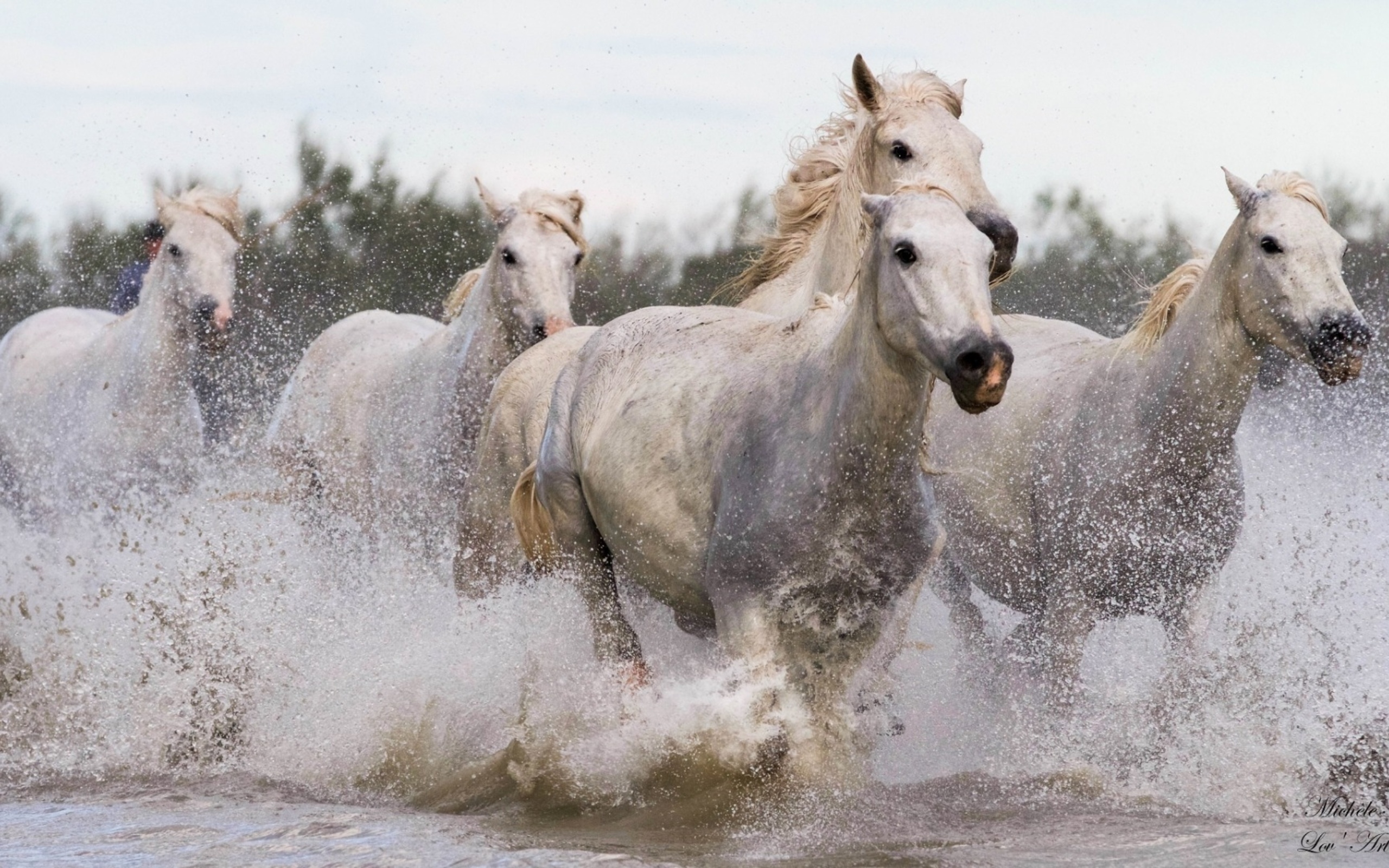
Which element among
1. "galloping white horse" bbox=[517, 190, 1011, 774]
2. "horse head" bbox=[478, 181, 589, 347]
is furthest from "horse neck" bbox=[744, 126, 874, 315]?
"horse head" bbox=[478, 181, 589, 347]

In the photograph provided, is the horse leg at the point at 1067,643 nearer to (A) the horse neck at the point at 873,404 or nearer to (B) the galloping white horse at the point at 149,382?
(A) the horse neck at the point at 873,404

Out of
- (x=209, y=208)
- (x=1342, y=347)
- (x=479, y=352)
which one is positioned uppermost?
(x=209, y=208)

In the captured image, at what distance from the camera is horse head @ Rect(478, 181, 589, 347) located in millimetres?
7629

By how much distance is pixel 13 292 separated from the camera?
2300 centimetres

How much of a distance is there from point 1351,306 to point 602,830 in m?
2.62

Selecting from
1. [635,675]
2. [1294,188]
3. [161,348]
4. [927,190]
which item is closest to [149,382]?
[161,348]

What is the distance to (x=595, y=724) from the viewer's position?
529 centimetres

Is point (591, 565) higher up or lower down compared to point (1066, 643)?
higher up

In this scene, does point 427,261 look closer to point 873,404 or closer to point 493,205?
point 493,205

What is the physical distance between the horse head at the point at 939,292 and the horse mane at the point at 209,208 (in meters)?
5.54

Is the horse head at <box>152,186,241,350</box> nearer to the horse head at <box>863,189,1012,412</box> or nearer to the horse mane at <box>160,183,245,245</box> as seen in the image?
the horse mane at <box>160,183,245,245</box>

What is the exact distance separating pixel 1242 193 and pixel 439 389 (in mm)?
3561

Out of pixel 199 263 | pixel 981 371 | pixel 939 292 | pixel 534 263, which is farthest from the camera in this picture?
pixel 199 263

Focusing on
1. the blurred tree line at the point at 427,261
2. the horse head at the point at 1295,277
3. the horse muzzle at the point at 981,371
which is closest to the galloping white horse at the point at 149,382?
the horse head at the point at 1295,277
